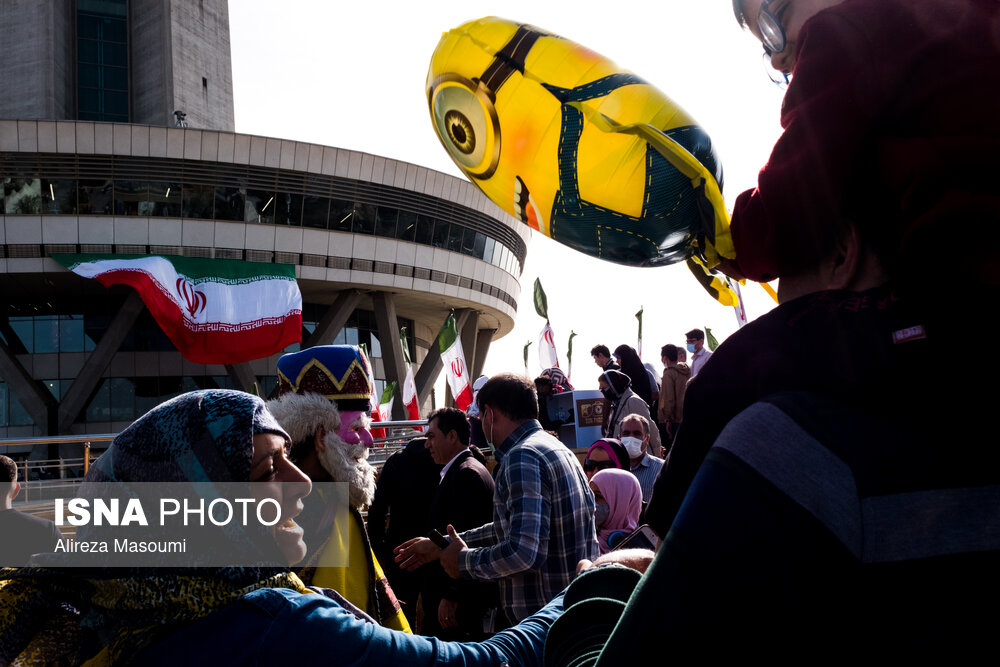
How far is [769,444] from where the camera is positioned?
2.56 feet

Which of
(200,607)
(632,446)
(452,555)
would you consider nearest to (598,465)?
(632,446)

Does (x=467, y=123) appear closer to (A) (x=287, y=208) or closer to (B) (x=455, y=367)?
(B) (x=455, y=367)

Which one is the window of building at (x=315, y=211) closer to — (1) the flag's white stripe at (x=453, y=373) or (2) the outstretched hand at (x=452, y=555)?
(1) the flag's white stripe at (x=453, y=373)

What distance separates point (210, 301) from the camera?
82.8 ft

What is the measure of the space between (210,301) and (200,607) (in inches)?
1002

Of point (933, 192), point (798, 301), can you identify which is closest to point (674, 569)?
point (798, 301)

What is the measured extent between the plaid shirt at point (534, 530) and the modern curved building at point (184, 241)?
91.6 ft

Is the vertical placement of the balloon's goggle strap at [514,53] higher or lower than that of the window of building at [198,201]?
lower

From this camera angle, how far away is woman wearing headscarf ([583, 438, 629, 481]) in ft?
18.7

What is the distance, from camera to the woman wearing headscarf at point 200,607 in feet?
5.19

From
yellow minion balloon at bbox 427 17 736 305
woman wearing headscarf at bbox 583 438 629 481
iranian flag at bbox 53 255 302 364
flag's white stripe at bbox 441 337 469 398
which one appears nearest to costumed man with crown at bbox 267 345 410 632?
yellow minion balloon at bbox 427 17 736 305

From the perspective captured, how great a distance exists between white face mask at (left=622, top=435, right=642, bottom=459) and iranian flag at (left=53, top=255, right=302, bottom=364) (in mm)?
19489

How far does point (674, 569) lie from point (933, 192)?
53cm

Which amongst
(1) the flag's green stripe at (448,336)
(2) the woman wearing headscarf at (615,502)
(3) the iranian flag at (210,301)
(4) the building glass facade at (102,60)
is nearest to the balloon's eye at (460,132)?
(2) the woman wearing headscarf at (615,502)
